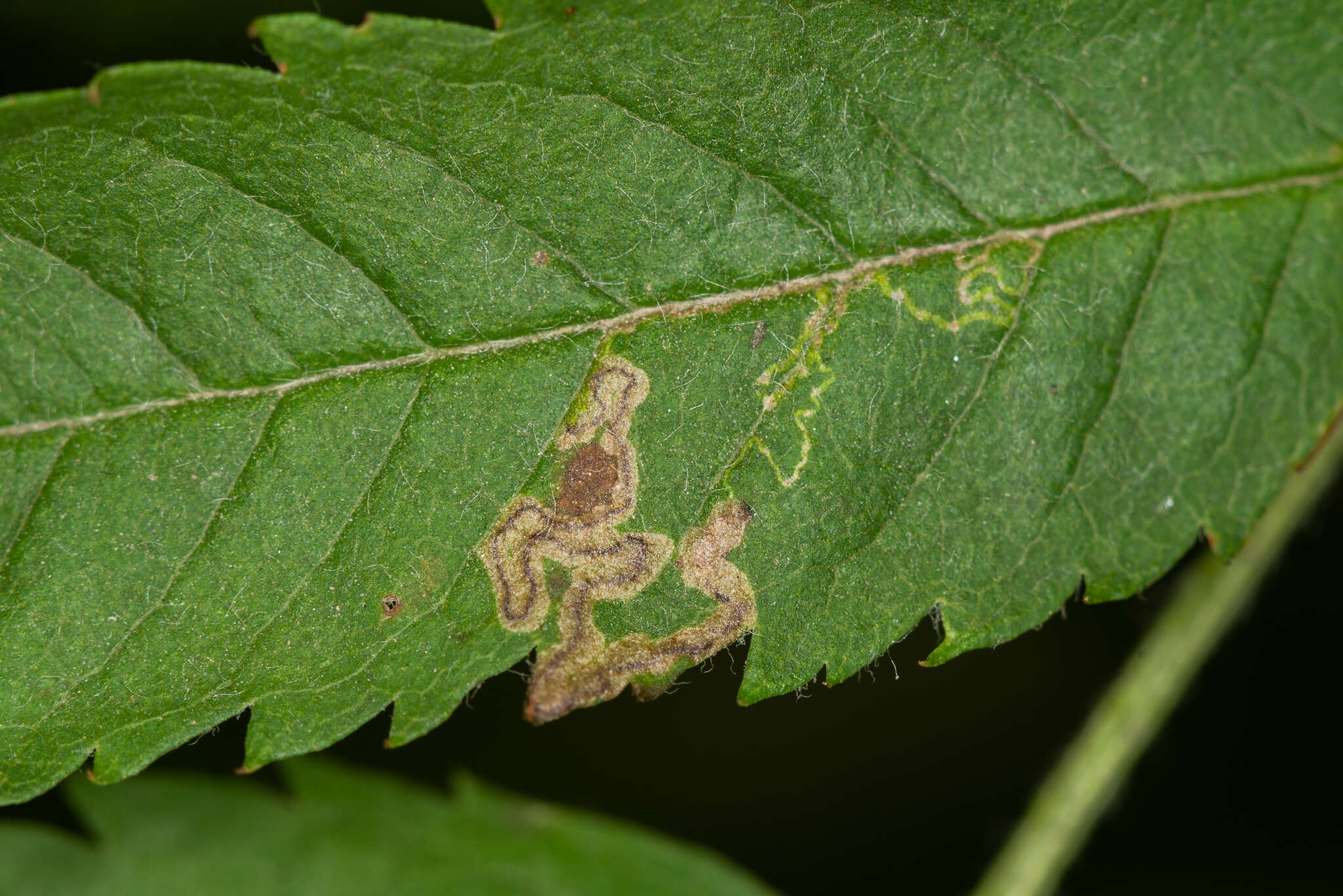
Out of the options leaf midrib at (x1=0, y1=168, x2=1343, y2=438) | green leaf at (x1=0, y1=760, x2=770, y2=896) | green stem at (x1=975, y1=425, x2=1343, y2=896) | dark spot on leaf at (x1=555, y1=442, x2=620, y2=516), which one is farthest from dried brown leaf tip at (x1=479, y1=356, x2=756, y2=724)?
green stem at (x1=975, y1=425, x2=1343, y2=896)

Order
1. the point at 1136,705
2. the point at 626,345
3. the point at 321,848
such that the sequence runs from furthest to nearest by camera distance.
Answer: the point at 321,848 < the point at 1136,705 < the point at 626,345

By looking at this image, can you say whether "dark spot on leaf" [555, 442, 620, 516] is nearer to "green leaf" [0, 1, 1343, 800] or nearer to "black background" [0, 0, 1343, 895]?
"green leaf" [0, 1, 1343, 800]

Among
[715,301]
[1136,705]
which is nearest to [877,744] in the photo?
[1136,705]

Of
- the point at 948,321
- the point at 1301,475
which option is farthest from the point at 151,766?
the point at 1301,475

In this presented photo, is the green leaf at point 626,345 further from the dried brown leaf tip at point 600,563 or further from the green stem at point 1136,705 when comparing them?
the green stem at point 1136,705

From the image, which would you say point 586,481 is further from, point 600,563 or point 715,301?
point 715,301

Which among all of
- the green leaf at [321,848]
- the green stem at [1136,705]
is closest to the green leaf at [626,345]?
the green stem at [1136,705]

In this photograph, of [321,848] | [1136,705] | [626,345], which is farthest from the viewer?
[321,848]

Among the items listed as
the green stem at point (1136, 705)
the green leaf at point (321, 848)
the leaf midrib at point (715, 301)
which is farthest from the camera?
the green leaf at point (321, 848)
